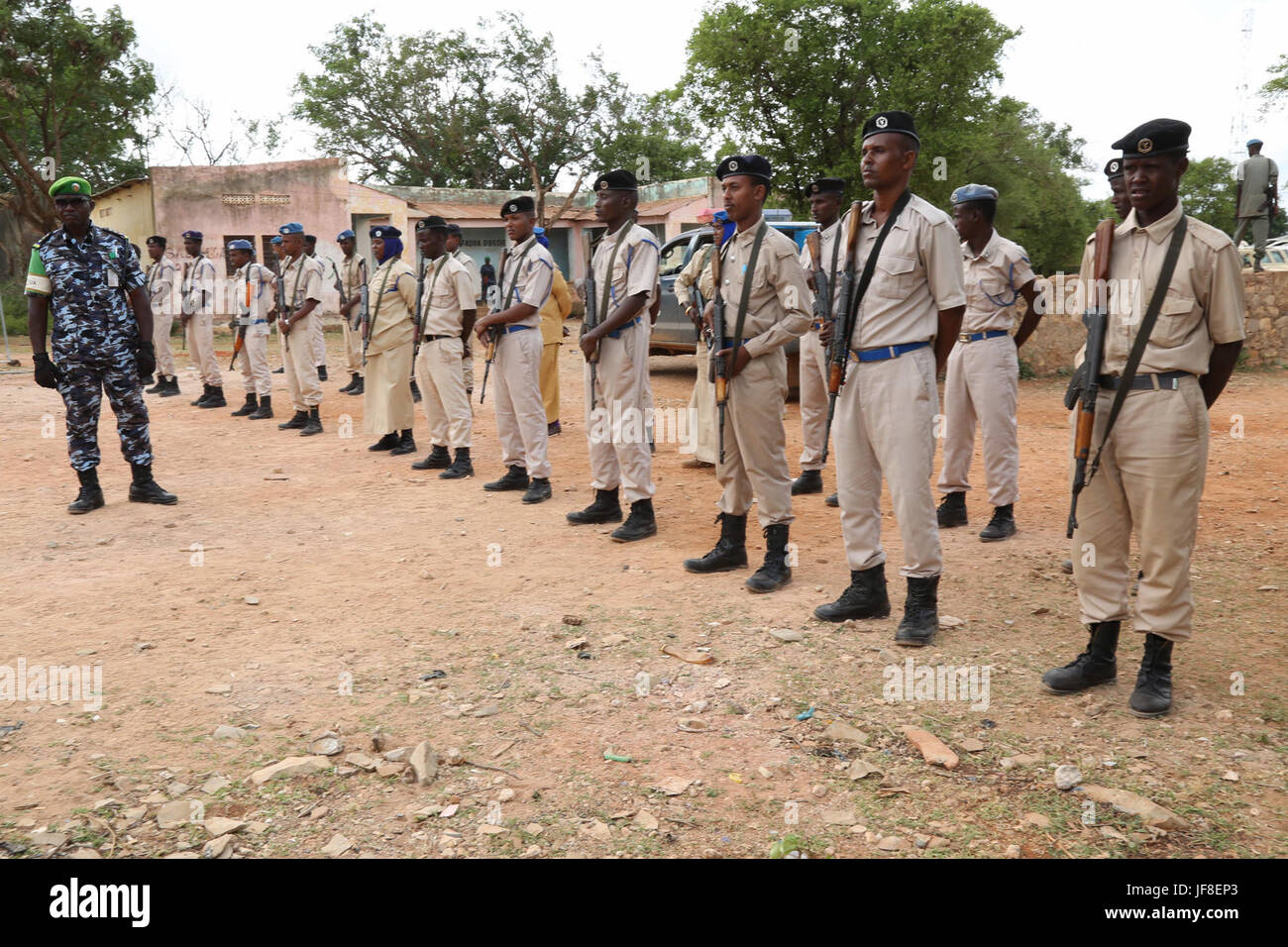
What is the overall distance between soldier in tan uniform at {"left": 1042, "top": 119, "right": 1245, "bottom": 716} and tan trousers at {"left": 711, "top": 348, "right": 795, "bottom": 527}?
67.7 inches

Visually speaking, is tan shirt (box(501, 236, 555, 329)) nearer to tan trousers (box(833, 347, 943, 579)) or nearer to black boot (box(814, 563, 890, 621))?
tan trousers (box(833, 347, 943, 579))

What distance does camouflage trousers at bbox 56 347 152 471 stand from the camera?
680 cm

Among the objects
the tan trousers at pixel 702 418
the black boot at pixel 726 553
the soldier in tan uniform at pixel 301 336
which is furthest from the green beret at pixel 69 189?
the black boot at pixel 726 553

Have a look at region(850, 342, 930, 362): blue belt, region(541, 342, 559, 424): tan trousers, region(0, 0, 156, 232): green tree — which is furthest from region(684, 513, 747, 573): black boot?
region(0, 0, 156, 232): green tree

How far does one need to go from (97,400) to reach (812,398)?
4.98 meters

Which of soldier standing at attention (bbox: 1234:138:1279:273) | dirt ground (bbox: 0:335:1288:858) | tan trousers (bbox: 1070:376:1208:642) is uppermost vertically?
Answer: soldier standing at attention (bbox: 1234:138:1279:273)

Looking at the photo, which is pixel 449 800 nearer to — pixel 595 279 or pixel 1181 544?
pixel 1181 544

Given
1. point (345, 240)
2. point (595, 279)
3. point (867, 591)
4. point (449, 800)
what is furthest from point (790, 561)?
point (345, 240)

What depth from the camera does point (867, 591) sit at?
4.54m

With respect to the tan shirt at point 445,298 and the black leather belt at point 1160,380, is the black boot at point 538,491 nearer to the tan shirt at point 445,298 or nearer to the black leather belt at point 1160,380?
the tan shirt at point 445,298

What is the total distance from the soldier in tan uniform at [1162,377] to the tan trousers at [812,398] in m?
3.61

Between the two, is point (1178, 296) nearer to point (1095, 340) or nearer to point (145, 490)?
point (1095, 340)

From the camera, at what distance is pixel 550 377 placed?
9.73 meters

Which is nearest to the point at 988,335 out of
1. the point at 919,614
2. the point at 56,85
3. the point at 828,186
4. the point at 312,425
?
the point at 828,186
